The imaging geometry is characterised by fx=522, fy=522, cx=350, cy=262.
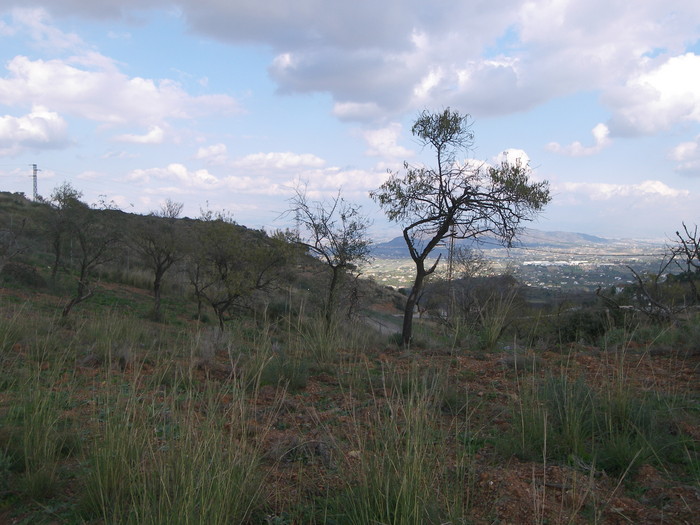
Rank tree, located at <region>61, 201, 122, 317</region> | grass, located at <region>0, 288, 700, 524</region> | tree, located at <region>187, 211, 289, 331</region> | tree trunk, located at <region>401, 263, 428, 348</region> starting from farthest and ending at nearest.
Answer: tree, located at <region>61, 201, 122, 317</region> → tree, located at <region>187, 211, 289, 331</region> → tree trunk, located at <region>401, 263, 428, 348</region> → grass, located at <region>0, 288, 700, 524</region>

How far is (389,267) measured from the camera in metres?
43.4

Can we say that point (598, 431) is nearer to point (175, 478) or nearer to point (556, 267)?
point (175, 478)

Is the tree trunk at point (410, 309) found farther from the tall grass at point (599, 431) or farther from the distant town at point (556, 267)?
the distant town at point (556, 267)

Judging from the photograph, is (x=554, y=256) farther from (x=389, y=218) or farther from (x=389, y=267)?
(x=389, y=218)

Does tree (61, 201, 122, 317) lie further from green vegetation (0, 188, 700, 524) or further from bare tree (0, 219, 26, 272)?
green vegetation (0, 188, 700, 524)

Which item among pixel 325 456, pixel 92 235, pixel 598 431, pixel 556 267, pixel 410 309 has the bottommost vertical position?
pixel 325 456

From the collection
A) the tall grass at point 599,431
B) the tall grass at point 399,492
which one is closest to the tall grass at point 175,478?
the tall grass at point 399,492

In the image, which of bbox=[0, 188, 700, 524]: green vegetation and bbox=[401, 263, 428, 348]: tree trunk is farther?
bbox=[401, 263, 428, 348]: tree trunk

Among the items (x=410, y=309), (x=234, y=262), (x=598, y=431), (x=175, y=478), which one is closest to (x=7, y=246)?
(x=234, y=262)

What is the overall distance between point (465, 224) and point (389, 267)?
1292 inches

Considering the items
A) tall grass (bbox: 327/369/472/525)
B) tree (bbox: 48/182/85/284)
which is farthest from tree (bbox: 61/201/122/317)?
tall grass (bbox: 327/369/472/525)

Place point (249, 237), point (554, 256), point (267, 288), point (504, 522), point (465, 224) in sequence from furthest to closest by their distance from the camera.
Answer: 1. point (554, 256)
2. point (249, 237)
3. point (267, 288)
4. point (465, 224)
5. point (504, 522)

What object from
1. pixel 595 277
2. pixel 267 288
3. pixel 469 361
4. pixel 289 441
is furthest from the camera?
pixel 595 277

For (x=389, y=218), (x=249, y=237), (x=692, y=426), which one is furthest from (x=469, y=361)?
(x=249, y=237)
